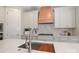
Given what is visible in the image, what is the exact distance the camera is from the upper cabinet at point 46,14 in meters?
1.58

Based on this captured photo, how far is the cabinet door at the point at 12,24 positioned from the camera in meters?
1.56

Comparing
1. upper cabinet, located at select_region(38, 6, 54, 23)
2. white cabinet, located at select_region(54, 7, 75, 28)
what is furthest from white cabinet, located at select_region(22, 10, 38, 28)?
white cabinet, located at select_region(54, 7, 75, 28)

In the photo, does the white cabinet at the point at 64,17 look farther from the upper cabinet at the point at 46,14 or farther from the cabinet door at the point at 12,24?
the cabinet door at the point at 12,24

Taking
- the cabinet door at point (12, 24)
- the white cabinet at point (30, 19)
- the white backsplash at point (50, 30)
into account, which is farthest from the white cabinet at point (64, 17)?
the cabinet door at point (12, 24)

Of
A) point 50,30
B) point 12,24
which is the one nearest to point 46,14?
point 50,30

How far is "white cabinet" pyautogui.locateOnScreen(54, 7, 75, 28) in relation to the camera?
5.08 ft

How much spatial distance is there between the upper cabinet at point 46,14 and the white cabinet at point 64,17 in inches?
2.9

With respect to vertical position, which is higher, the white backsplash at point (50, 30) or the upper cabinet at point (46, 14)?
the upper cabinet at point (46, 14)

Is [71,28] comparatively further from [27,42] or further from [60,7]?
[27,42]

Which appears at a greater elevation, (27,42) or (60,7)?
(60,7)

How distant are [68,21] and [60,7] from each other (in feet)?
0.72

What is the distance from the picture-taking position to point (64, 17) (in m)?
1.58
